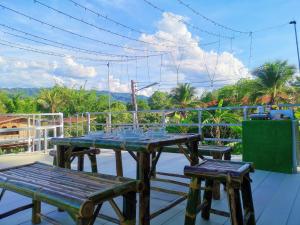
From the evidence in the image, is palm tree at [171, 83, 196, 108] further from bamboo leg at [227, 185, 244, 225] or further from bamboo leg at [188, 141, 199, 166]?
bamboo leg at [227, 185, 244, 225]

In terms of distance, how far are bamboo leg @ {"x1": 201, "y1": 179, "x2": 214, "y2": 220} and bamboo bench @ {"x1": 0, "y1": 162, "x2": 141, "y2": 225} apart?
50cm

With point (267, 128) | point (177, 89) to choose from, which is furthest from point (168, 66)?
point (267, 128)

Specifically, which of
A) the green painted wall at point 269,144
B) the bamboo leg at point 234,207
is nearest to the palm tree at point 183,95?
the green painted wall at point 269,144

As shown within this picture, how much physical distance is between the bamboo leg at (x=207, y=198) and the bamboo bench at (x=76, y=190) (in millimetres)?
505

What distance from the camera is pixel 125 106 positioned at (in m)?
29.1

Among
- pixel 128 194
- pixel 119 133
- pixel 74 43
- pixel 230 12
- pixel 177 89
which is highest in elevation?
pixel 230 12

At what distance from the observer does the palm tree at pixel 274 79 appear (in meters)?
14.8

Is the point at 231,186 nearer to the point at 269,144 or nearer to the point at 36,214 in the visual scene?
the point at 36,214

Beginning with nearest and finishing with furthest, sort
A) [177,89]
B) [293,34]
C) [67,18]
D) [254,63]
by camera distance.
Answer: [67,18] → [293,34] → [254,63] → [177,89]

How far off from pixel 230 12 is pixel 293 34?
6.27 m

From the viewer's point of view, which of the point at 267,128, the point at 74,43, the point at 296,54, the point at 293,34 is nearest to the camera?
the point at 267,128

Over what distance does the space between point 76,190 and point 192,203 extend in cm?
61

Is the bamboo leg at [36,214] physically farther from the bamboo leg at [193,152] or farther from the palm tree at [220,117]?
the palm tree at [220,117]

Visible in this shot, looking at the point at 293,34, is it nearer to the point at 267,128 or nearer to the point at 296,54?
the point at 296,54
